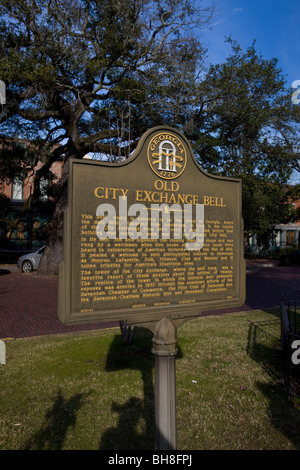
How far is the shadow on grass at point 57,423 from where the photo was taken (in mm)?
3717

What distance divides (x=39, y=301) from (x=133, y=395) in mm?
7526

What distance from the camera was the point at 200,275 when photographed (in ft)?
12.0

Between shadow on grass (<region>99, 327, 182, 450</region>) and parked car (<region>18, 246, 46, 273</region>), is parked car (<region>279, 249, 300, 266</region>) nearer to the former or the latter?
parked car (<region>18, 246, 46, 273</region>)

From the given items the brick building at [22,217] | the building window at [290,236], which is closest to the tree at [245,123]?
the brick building at [22,217]

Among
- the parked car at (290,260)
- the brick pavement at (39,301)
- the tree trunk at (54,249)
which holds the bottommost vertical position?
the brick pavement at (39,301)

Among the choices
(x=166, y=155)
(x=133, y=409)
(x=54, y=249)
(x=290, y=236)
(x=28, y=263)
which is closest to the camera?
(x=166, y=155)

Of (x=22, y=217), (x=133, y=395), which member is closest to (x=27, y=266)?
(x=22, y=217)

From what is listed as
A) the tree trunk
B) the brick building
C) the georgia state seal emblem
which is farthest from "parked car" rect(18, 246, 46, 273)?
the georgia state seal emblem

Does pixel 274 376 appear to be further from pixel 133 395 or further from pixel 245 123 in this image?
pixel 245 123

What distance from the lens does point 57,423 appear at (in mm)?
Answer: 4102

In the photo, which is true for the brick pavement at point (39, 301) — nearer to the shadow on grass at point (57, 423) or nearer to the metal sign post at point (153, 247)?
the shadow on grass at point (57, 423)

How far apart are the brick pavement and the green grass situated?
37.2 inches

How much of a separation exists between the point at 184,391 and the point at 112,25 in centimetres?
1487

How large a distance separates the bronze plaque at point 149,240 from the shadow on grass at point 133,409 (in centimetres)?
149
